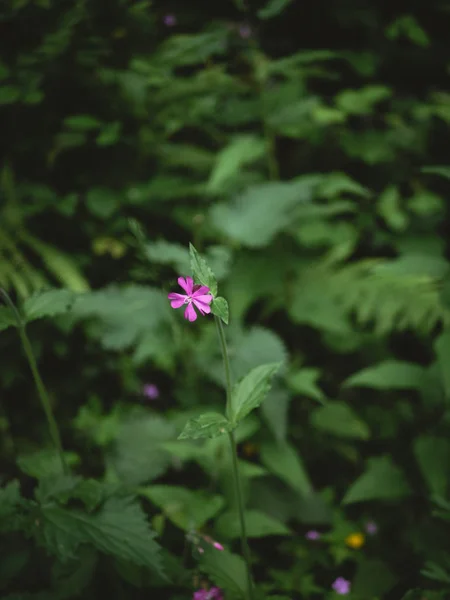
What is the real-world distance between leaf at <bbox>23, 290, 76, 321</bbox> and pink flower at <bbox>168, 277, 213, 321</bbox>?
1.39ft

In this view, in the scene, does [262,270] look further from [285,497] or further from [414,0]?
[414,0]

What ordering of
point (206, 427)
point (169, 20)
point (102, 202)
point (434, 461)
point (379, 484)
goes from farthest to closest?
point (169, 20) → point (102, 202) → point (379, 484) → point (434, 461) → point (206, 427)

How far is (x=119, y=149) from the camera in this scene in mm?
2500

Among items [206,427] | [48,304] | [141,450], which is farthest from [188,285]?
[141,450]

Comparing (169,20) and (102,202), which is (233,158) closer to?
(102,202)

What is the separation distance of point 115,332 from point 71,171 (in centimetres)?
101

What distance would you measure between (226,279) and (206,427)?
1.41 m

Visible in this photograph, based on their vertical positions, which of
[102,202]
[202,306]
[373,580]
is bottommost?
[373,580]

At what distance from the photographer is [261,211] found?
7.55 feet

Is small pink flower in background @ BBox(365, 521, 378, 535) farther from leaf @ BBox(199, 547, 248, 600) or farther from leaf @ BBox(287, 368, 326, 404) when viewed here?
leaf @ BBox(199, 547, 248, 600)

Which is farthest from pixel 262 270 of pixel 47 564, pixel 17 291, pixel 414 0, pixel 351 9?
pixel 414 0

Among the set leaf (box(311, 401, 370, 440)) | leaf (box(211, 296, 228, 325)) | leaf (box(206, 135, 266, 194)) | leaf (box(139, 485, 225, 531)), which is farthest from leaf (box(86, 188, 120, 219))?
leaf (box(211, 296, 228, 325))

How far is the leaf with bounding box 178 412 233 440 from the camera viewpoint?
3.38ft

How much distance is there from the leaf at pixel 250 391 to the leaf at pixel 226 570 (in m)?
0.48
